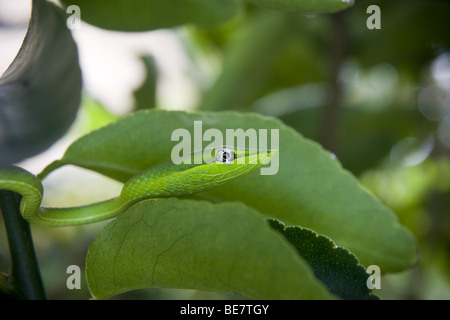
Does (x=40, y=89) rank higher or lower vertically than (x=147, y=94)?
lower

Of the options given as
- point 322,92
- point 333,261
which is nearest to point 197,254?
point 333,261

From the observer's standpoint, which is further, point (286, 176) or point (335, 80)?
point (335, 80)

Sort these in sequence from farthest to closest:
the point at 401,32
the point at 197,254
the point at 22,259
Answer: the point at 401,32
the point at 22,259
the point at 197,254

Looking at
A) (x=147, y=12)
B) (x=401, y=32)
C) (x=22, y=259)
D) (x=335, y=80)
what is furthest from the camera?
(x=401, y=32)

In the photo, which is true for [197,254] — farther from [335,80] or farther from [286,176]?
[335,80]

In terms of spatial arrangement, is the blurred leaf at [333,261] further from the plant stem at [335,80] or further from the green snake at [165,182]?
the plant stem at [335,80]
